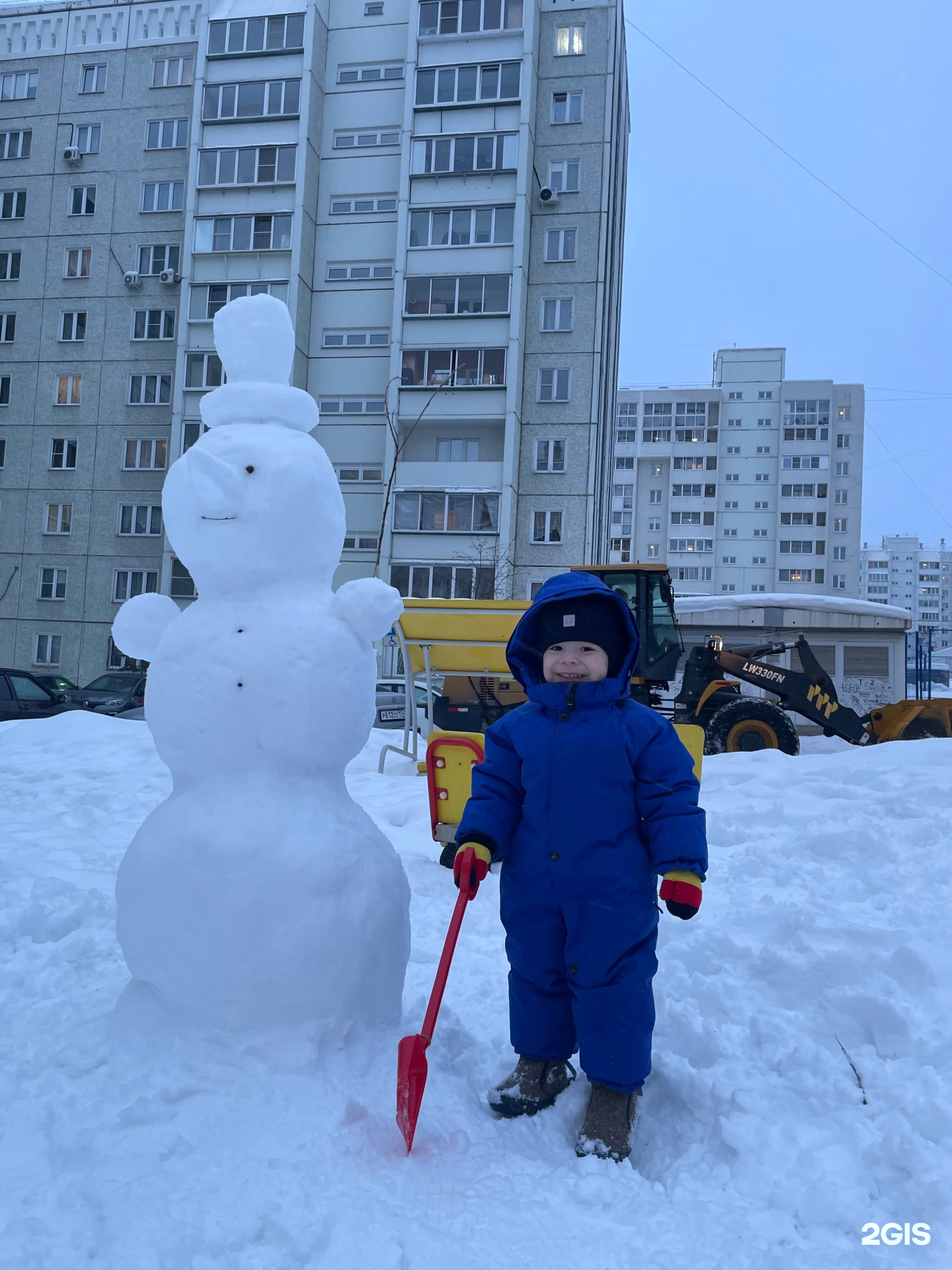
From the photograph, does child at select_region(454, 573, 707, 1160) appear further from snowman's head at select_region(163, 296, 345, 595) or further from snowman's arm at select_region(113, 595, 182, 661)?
snowman's arm at select_region(113, 595, 182, 661)

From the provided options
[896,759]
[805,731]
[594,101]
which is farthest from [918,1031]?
[594,101]

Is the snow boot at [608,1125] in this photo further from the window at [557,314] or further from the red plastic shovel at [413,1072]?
the window at [557,314]

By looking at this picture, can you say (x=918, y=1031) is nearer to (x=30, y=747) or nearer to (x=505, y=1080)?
(x=505, y=1080)

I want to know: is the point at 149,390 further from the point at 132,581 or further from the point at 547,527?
the point at 547,527

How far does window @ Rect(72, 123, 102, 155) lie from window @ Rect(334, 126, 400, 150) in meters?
7.72

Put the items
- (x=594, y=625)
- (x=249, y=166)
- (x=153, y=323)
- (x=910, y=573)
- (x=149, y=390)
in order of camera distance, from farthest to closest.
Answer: (x=910, y=573) → (x=153, y=323) → (x=149, y=390) → (x=249, y=166) → (x=594, y=625)

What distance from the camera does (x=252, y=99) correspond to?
983 inches

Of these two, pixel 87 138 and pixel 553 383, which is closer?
pixel 553 383

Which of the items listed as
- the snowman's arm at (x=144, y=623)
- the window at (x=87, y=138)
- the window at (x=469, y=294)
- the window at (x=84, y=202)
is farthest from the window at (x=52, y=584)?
the snowman's arm at (x=144, y=623)

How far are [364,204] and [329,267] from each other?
1995mm

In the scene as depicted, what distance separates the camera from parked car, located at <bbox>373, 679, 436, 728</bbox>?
30.6 feet

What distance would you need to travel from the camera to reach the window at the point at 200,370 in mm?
24812

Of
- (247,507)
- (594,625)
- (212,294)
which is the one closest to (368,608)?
(247,507)

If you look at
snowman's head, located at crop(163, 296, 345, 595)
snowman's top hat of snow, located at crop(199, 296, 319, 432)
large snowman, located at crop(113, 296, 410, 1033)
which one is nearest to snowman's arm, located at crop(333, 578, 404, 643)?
large snowman, located at crop(113, 296, 410, 1033)
